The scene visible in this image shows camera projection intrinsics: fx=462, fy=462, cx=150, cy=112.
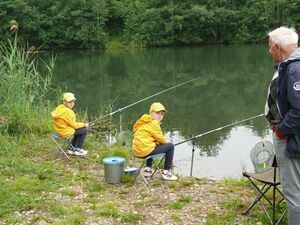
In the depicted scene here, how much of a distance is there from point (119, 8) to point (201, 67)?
75.2 ft

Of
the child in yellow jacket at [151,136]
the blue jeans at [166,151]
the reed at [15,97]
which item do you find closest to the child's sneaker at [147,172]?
the blue jeans at [166,151]

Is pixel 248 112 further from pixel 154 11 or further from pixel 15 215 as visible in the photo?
pixel 154 11

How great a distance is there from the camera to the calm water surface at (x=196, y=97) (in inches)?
316

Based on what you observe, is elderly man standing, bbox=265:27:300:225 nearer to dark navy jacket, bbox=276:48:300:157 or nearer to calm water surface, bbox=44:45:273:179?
dark navy jacket, bbox=276:48:300:157

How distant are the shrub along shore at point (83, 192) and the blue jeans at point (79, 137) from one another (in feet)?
0.71

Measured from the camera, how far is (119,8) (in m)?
44.3

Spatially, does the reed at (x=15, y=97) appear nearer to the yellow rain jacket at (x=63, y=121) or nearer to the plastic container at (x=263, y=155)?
the yellow rain jacket at (x=63, y=121)

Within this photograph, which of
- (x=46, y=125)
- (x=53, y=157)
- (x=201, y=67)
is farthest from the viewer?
(x=201, y=67)

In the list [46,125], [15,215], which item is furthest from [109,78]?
[15,215]

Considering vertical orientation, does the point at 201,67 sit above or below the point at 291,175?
below

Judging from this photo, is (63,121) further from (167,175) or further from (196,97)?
(196,97)

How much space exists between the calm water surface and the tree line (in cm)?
1280

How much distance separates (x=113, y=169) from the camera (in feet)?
16.4

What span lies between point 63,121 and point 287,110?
342cm
